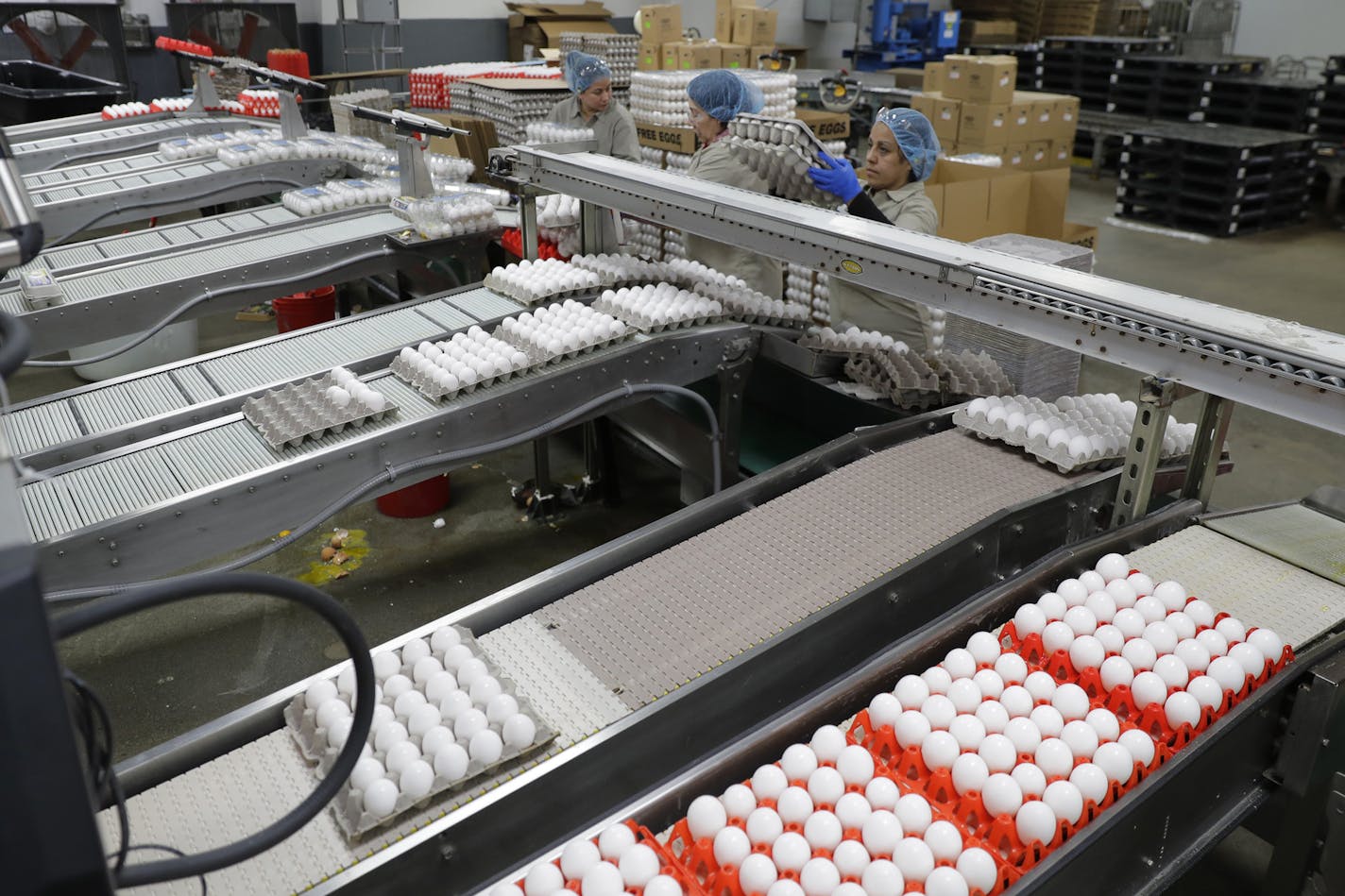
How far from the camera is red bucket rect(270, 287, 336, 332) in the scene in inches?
213

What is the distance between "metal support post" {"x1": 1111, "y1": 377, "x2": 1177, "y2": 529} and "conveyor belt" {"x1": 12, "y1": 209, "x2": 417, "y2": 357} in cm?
338

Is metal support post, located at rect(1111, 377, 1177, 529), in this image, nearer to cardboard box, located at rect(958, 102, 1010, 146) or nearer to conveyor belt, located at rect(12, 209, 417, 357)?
conveyor belt, located at rect(12, 209, 417, 357)

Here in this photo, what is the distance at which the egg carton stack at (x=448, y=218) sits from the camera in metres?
4.41

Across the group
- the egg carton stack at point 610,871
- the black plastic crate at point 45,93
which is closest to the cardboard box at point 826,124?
the egg carton stack at point 610,871

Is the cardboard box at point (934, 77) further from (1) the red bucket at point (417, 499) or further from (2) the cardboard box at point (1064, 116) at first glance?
(1) the red bucket at point (417, 499)

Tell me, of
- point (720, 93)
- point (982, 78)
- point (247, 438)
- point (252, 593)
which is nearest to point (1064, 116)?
point (982, 78)

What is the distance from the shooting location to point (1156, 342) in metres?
2.00

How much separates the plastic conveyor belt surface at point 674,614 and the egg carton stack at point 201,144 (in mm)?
5259

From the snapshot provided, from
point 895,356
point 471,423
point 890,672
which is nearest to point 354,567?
point 471,423

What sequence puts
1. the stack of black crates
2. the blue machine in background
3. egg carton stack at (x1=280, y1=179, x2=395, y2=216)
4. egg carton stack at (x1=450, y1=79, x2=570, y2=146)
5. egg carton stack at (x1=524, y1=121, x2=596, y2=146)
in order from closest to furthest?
egg carton stack at (x1=280, y1=179, x2=395, y2=216), egg carton stack at (x1=524, y1=121, x2=596, y2=146), egg carton stack at (x1=450, y1=79, x2=570, y2=146), the stack of black crates, the blue machine in background

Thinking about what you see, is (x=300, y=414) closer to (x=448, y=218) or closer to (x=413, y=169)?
(x=448, y=218)

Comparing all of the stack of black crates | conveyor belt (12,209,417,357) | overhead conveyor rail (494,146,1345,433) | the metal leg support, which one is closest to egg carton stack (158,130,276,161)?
conveyor belt (12,209,417,357)

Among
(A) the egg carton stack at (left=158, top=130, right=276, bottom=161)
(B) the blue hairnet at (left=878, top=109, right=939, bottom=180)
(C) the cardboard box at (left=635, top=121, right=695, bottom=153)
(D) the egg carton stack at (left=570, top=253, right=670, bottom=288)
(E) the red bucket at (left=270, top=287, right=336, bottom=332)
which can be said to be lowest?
(E) the red bucket at (left=270, top=287, right=336, bottom=332)

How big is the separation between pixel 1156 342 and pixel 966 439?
0.70 metres
